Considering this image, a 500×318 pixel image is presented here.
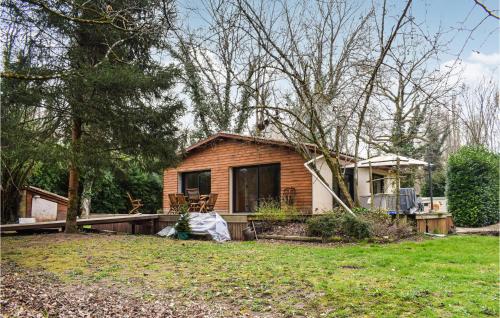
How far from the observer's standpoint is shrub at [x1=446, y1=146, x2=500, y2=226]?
13.3 m

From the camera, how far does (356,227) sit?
9.48 m

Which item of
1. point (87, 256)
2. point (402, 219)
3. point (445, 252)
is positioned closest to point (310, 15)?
point (402, 219)

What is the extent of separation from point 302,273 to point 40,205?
1209cm

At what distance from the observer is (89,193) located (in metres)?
17.2

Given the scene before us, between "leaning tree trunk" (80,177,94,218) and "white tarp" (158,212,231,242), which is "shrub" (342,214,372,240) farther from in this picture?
"leaning tree trunk" (80,177,94,218)

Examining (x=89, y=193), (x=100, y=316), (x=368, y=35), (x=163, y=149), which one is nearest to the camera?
(x=100, y=316)

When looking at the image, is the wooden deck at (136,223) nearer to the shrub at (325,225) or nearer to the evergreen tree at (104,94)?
the evergreen tree at (104,94)

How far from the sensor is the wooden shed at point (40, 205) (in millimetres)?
13812

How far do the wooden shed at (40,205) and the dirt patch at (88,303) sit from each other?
9.87m

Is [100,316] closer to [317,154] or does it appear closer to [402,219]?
[402,219]

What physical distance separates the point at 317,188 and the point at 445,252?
20.5ft

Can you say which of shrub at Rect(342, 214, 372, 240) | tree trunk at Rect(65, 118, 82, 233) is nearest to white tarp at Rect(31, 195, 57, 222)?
tree trunk at Rect(65, 118, 82, 233)

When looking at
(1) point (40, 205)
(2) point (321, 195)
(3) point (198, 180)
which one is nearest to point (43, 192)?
(1) point (40, 205)

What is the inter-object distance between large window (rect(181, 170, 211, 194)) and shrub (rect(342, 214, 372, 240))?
25.6 feet
